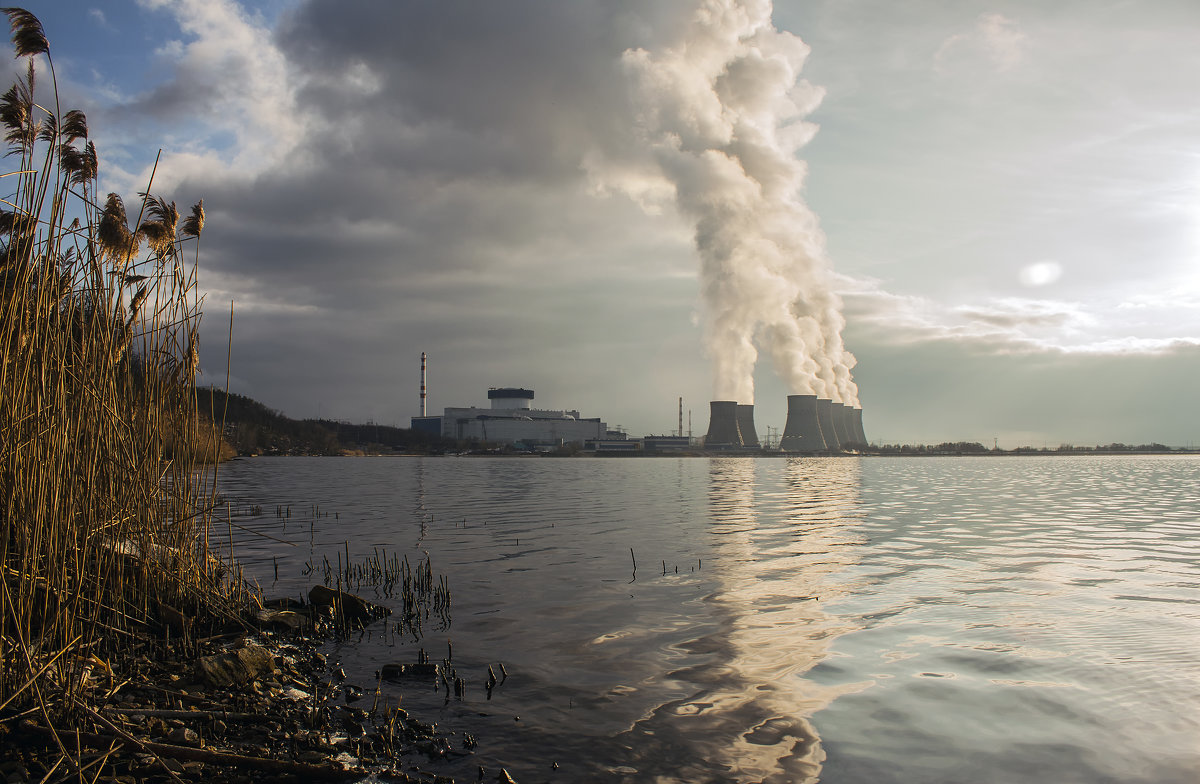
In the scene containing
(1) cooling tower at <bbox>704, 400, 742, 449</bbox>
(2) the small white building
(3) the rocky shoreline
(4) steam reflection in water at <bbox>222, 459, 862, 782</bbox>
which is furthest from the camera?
(2) the small white building

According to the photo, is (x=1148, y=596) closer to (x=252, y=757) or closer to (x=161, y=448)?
(x=252, y=757)

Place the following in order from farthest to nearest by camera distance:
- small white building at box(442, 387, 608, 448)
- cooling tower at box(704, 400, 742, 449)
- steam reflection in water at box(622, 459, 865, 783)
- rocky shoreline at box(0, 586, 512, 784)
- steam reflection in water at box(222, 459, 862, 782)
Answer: small white building at box(442, 387, 608, 448), cooling tower at box(704, 400, 742, 449), steam reflection in water at box(222, 459, 862, 782), steam reflection in water at box(622, 459, 865, 783), rocky shoreline at box(0, 586, 512, 784)

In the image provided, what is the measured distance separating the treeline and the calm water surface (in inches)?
3249

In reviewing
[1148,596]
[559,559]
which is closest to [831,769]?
[1148,596]

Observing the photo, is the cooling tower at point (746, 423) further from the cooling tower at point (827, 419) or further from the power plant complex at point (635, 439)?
the cooling tower at point (827, 419)

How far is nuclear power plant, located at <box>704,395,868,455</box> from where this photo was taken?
9281cm

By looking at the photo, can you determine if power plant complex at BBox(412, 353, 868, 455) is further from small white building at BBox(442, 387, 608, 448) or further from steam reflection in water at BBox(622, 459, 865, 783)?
steam reflection in water at BBox(622, 459, 865, 783)

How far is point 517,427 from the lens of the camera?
162125 mm

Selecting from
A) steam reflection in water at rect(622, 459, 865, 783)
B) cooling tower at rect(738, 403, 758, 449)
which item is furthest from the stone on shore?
cooling tower at rect(738, 403, 758, 449)

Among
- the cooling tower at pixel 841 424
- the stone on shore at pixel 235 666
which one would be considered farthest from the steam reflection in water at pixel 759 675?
the cooling tower at pixel 841 424

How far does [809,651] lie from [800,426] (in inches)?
3463

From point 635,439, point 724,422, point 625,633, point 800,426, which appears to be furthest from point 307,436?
point 625,633

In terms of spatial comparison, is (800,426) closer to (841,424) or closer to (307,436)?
(841,424)

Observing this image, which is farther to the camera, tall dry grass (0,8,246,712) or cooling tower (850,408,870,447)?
Result: cooling tower (850,408,870,447)
